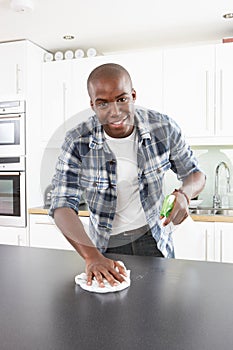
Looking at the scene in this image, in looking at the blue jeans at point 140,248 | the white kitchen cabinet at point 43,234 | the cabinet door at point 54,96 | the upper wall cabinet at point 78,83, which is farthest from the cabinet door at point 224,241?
the cabinet door at point 54,96

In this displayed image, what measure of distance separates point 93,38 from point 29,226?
4.70 feet

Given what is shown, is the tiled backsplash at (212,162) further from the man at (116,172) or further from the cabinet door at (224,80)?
the man at (116,172)

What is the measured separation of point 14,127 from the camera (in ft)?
8.96

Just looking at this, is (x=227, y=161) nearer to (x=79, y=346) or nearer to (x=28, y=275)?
(x=28, y=275)

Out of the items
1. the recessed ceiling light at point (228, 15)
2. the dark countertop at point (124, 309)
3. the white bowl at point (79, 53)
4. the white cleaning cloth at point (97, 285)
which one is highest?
the recessed ceiling light at point (228, 15)

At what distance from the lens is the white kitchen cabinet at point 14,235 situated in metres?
2.73

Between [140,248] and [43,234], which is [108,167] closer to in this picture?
[140,248]

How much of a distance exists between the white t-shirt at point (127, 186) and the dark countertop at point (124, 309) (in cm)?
13

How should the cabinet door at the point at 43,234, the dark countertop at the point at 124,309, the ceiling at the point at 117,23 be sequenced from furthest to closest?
the cabinet door at the point at 43,234, the ceiling at the point at 117,23, the dark countertop at the point at 124,309

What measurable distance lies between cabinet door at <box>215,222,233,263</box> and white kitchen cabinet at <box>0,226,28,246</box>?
4.41ft

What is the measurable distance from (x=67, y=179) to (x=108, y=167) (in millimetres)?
167

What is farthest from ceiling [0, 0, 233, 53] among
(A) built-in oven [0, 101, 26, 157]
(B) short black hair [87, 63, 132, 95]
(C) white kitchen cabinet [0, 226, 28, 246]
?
(B) short black hair [87, 63, 132, 95]

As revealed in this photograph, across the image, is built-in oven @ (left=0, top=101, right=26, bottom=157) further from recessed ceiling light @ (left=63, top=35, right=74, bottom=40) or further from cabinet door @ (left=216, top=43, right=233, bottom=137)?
cabinet door @ (left=216, top=43, right=233, bottom=137)

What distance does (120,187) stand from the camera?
0.87 metres
